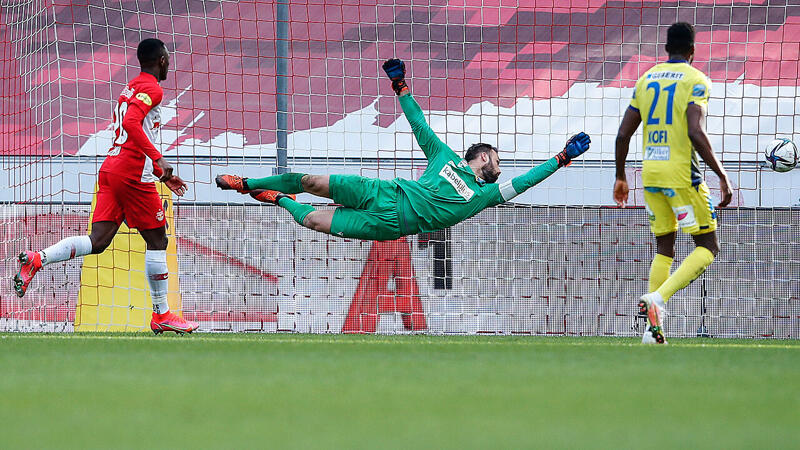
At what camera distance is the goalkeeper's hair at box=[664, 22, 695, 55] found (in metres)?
6.36

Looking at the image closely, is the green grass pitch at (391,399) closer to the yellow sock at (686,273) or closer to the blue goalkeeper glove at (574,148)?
the yellow sock at (686,273)

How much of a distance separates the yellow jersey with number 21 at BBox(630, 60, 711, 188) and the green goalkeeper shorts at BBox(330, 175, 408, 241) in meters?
1.70

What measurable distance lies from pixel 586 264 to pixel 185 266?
3.28 m

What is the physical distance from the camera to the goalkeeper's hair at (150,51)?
22.9ft

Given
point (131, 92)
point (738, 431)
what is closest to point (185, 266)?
point (131, 92)

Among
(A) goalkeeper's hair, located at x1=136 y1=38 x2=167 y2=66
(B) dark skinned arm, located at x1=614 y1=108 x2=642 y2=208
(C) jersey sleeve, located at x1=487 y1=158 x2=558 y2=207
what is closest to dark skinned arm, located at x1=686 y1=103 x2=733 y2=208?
(B) dark skinned arm, located at x1=614 y1=108 x2=642 y2=208

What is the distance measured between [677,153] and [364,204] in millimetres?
2044

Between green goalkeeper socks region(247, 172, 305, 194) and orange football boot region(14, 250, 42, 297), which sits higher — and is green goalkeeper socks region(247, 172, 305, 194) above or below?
above

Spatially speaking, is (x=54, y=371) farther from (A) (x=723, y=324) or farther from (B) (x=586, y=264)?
(A) (x=723, y=324)

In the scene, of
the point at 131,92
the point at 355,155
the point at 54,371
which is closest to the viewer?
the point at 54,371

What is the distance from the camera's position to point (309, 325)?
352 inches

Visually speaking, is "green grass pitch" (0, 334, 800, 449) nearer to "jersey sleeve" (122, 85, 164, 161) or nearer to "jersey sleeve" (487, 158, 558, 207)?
"jersey sleeve" (122, 85, 164, 161)

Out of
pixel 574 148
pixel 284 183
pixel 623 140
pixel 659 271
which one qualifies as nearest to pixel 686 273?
pixel 659 271

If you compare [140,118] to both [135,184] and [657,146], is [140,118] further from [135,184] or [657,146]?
[657,146]
